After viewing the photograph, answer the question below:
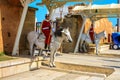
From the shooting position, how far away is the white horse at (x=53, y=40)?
317 inches

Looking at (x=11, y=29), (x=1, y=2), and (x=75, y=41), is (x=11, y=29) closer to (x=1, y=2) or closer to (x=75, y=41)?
(x=1, y=2)

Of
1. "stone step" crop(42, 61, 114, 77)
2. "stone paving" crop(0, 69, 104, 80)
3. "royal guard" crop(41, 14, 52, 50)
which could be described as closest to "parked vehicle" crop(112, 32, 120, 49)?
"stone step" crop(42, 61, 114, 77)

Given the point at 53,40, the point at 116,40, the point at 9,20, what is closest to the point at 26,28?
the point at 9,20

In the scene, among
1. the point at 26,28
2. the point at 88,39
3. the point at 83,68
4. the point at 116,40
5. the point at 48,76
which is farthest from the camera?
the point at 116,40

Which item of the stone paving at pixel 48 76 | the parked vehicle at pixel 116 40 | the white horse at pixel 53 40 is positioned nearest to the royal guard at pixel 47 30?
the white horse at pixel 53 40

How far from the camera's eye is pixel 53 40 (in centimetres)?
847

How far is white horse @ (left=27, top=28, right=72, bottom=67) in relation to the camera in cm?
805

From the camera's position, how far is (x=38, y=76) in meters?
7.34

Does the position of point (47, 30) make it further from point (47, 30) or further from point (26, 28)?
point (26, 28)

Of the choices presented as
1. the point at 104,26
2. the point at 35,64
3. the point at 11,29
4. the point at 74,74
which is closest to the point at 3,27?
the point at 11,29

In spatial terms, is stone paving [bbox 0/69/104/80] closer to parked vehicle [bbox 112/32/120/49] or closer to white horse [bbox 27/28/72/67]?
white horse [bbox 27/28/72/67]

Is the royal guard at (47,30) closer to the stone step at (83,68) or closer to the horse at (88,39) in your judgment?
the stone step at (83,68)

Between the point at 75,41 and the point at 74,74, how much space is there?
7610 mm

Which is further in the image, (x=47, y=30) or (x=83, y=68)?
(x=83, y=68)
